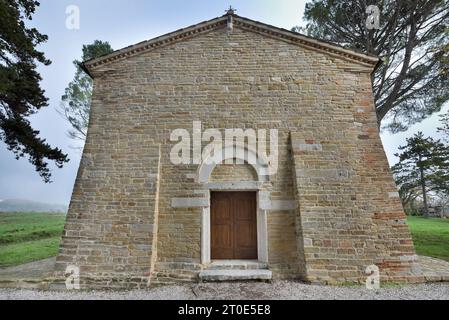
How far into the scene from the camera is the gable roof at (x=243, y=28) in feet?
22.1

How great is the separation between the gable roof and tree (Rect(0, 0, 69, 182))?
2821mm

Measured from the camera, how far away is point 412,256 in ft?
17.8

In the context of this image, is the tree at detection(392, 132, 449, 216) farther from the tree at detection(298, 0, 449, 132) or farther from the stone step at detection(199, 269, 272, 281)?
the stone step at detection(199, 269, 272, 281)

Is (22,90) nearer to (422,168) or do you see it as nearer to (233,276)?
(233,276)

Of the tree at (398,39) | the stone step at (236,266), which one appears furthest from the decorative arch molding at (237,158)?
the tree at (398,39)

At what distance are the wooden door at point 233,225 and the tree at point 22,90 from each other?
22.7 feet

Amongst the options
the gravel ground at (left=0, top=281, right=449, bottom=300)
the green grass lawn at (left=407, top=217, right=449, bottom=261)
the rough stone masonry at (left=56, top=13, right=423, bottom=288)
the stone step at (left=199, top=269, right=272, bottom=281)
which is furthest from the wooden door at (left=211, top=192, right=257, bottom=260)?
the green grass lawn at (left=407, top=217, right=449, bottom=261)

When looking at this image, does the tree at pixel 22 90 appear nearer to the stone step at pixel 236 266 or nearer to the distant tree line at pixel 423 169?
the stone step at pixel 236 266

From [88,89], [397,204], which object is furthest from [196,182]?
[88,89]

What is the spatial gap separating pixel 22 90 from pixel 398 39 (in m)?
14.0

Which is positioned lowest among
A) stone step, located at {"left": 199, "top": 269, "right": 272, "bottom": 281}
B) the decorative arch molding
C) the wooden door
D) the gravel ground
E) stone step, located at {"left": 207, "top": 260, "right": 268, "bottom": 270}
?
the gravel ground

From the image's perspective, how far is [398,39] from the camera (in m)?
9.71

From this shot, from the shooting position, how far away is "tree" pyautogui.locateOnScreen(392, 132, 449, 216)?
17656 millimetres
